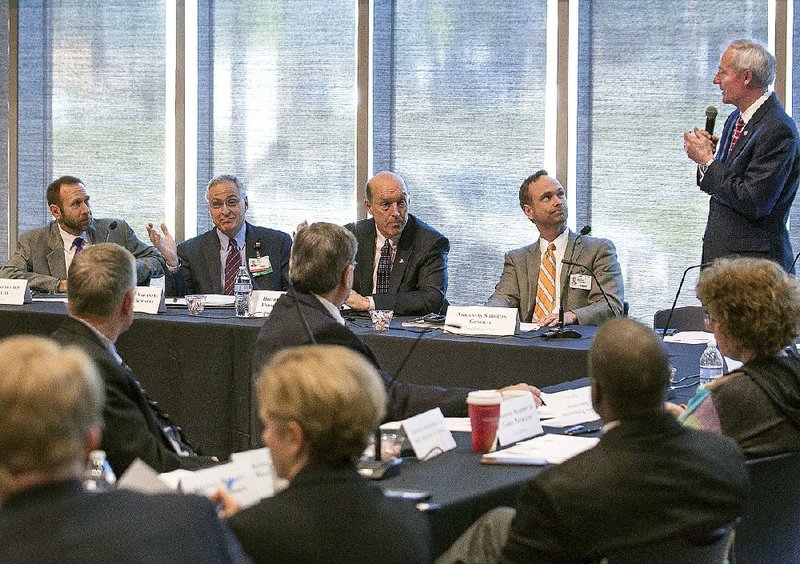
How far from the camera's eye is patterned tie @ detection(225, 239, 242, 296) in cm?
605

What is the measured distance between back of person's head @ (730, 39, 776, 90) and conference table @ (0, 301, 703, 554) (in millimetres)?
1376

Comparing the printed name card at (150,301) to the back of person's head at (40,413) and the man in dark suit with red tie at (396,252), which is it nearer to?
the man in dark suit with red tie at (396,252)

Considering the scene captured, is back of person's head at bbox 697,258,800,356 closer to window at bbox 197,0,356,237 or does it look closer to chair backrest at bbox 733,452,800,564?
chair backrest at bbox 733,452,800,564

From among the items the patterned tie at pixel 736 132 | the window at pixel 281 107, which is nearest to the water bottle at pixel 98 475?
the patterned tie at pixel 736 132

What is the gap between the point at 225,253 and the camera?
6.08 meters

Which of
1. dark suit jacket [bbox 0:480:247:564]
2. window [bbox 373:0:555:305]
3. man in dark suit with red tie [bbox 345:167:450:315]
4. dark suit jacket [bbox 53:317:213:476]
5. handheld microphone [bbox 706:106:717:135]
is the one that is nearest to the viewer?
dark suit jacket [bbox 0:480:247:564]

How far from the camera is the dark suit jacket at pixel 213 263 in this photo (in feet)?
19.8

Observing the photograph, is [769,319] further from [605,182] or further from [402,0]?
[402,0]

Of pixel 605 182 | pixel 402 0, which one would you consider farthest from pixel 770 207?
pixel 402 0

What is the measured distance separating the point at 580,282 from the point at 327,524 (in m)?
3.60

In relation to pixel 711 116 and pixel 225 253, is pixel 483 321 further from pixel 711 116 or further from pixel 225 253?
pixel 225 253

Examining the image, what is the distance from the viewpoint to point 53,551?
144 centimetres

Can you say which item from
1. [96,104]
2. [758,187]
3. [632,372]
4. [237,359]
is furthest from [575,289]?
[96,104]

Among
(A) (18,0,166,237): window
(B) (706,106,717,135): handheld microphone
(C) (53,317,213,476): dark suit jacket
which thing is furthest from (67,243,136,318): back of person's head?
(A) (18,0,166,237): window
